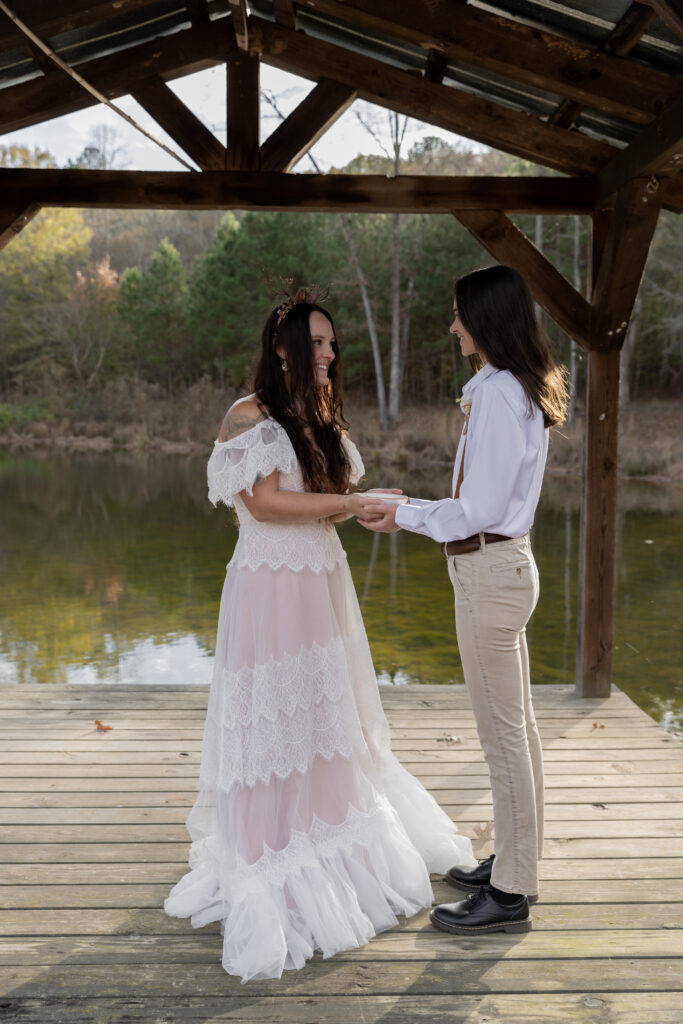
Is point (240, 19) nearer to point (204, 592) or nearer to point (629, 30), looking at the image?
point (629, 30)

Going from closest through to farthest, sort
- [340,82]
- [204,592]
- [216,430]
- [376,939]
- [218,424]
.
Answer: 1. [376,939]
2. [340,82]
3. [204,592]
4. [216,430]
5. [218,424]

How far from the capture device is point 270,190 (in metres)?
4.23

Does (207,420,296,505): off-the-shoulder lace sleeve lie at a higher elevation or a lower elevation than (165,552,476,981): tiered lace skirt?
higher

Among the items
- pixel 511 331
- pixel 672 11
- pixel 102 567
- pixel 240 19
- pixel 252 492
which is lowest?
pixel 102 567

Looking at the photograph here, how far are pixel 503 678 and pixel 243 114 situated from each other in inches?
123

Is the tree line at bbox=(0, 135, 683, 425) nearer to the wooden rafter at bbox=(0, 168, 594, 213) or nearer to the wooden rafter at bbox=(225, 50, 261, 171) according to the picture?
the wooden rafter at bbox=(225, 50, 261, 171)

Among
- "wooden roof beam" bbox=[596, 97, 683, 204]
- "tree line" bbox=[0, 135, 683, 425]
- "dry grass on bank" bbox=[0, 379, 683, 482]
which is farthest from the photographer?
"tree line" bbox=[0, 135, 683, 425]

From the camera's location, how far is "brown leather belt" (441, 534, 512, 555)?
88.7 inches

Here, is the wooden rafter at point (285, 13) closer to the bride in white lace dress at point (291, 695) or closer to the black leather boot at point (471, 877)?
the bride in white lace dress at point (291, 695)

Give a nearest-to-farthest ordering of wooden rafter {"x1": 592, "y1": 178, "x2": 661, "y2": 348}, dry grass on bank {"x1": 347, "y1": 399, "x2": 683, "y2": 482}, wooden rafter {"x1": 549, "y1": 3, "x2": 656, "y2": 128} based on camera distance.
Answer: wooden rafter {"x1": 549, "y1": 3, "x2": 656, "y2": 128}
wooden rafter {"x1": 592, "y1": 178, "x2": 661, "y2": 348}
dry grass on bank {"x1": 347, "y1": 399, "x2": 683, "y2": 482}

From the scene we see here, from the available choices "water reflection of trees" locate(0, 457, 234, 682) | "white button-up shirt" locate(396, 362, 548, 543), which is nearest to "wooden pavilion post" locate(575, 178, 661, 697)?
"white button-up shirt" locate(396, 362, 548, 543)

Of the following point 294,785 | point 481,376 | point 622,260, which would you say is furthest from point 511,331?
point 622,260

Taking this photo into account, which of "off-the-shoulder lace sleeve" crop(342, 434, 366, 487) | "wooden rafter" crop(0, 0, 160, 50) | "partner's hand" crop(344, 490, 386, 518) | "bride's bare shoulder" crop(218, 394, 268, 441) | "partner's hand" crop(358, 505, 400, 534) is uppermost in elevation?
"wooden rafter" crop(0, 0, 160, 50)

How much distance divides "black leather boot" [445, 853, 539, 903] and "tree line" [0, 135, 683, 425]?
17.5 m
